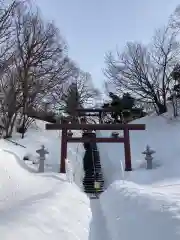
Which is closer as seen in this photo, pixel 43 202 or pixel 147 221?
pixel 147 221

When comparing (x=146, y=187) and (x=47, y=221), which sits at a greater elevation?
(x=47, y=221)

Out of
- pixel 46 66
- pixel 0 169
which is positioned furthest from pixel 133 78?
pixel 0 169

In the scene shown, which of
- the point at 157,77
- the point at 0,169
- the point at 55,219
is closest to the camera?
the point at 55,219

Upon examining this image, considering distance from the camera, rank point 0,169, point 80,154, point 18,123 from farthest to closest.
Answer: point 18,123
point 80,154
point 0,169

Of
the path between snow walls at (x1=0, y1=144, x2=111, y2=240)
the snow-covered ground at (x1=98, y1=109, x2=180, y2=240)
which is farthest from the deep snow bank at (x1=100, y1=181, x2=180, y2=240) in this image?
the path between snow walls at (x1=0, y1=144, x2=111, y2=240)

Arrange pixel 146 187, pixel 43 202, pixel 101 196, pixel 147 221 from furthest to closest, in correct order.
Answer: pixel 101 196, pixel 146 187, pixel 43 202, pixel 147 221

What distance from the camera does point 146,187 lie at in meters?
10.8

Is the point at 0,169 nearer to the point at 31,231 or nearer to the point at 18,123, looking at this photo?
the point at 31,231

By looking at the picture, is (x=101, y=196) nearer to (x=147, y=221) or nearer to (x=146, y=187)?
(x=146, y=187)

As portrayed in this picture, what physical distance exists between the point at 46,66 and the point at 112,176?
14027 mm

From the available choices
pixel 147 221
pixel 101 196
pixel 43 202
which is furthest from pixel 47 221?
pixel 101 196

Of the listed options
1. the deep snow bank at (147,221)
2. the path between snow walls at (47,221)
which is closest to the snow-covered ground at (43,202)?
the path between snow walls at (47,221)

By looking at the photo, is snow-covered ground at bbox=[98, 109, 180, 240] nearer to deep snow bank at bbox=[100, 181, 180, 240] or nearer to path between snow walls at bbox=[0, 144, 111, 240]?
deep snow bank at bbox=[100, 181, 180, 240]

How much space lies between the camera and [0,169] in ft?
42.0
